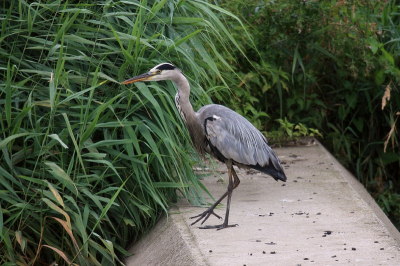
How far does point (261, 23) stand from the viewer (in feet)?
23.0

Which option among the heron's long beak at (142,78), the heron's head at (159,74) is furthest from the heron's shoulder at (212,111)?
the heron's long beak at (142,78)

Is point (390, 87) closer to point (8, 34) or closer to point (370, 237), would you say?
point (370, 237)

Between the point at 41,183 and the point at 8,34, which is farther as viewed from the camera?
the point at 8,34

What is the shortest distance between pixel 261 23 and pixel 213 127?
8.57 feet

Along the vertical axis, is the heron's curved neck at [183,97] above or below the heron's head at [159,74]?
below

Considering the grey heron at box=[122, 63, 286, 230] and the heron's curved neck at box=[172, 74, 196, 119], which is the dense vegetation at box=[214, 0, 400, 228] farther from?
the heron's curved neck at box=[172, 74, 196, 119]

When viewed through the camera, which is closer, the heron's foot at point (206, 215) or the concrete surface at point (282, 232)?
the concrete surface at point (282, 232)

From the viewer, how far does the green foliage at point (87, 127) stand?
417 centimetres

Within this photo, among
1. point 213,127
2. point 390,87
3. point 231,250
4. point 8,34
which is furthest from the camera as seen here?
point 390,87

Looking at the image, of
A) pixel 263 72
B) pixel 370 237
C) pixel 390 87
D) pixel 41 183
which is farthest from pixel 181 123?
pixel 390 87

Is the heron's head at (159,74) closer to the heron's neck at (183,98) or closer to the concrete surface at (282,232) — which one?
the heron's neck at (183,98)

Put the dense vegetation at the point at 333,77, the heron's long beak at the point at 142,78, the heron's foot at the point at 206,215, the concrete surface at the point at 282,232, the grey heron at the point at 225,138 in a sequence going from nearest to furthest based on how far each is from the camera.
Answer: the concrete surface at the point at 282,232 < the heron's long beak at the point at 142,78 < the heron's foot at the point at 206,215 < the grey heron at the point at 225,138 < the dense vegetation at the point at 333,77

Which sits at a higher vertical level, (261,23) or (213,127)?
(261,23)

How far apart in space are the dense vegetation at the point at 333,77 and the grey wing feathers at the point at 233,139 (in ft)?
5.72
